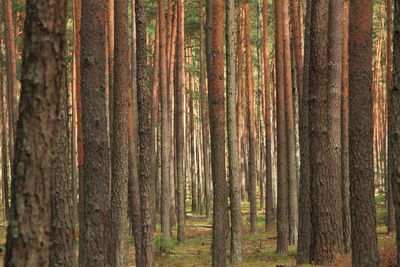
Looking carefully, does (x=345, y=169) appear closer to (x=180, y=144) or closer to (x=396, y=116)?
(x=180, y=144)

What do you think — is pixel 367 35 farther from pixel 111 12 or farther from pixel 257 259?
pixel 111 12

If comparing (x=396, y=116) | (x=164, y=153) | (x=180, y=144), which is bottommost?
(x=164, y=153)

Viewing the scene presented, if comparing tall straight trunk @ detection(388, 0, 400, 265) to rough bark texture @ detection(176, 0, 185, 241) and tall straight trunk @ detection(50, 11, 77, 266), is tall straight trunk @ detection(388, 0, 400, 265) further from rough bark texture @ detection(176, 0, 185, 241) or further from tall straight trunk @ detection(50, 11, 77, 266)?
rough bark texture @ detection(176, 0, 185, 241)

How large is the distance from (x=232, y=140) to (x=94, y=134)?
4.88m

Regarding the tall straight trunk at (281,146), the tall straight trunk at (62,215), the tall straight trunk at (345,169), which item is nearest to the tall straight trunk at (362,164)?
the tall straight trunk at (62,215)

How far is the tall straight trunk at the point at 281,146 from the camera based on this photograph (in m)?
15.2

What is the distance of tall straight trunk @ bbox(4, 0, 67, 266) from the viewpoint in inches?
152

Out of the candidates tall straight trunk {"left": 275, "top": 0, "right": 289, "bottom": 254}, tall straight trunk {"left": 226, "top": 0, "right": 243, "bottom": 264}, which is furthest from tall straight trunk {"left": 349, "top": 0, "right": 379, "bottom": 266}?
tall straight trunk {"left": 275, "top": 0, "right": 289, "bottom": 254}

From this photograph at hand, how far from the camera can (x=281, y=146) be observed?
53.6ft

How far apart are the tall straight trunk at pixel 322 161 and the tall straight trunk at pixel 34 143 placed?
6.27 metres

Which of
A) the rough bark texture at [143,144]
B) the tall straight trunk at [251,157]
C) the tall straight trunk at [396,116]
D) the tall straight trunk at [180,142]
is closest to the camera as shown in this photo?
the tall straight trunk at [396,116]

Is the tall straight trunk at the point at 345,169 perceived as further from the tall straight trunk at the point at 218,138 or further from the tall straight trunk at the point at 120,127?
the tall straight trunk at the point at 120,127

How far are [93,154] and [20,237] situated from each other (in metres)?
5.19

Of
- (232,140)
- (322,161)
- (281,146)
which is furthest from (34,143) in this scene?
(281,146)
